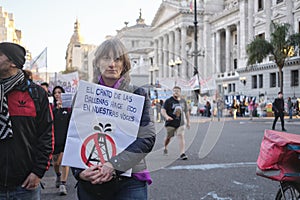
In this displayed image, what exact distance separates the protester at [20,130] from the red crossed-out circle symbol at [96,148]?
73 centimetres

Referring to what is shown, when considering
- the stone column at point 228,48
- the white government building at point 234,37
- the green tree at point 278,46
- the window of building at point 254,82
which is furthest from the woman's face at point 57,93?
the stone column at point 228,48

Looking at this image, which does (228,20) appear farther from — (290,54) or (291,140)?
(291,140)

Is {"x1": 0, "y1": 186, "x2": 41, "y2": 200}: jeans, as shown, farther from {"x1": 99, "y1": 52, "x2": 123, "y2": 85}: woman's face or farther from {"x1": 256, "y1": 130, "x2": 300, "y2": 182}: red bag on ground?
{"x1": 256, "y1": 130, "x2": 300, "y2": 182}: red bag on ground

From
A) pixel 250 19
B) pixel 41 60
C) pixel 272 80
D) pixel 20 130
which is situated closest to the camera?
pixel 20 130

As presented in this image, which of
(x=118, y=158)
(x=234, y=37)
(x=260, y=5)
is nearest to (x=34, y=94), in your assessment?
(x=118, y=158)

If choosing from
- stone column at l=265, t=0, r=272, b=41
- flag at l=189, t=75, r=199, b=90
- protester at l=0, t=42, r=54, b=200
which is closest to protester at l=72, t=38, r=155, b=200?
protester at l=0, t=42, r=54, b=200

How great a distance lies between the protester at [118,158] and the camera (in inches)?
86.7

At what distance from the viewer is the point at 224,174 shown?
707 cm

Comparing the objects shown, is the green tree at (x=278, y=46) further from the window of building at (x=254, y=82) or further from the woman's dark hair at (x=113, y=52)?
the woman's dark hair at (x=113, y=52)

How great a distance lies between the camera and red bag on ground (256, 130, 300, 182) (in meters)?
3.60

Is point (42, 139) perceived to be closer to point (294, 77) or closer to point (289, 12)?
point (294, 77)

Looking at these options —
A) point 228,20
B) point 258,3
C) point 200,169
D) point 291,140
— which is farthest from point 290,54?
point 291,140

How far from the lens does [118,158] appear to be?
2.19 m

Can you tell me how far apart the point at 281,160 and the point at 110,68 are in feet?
7.12
